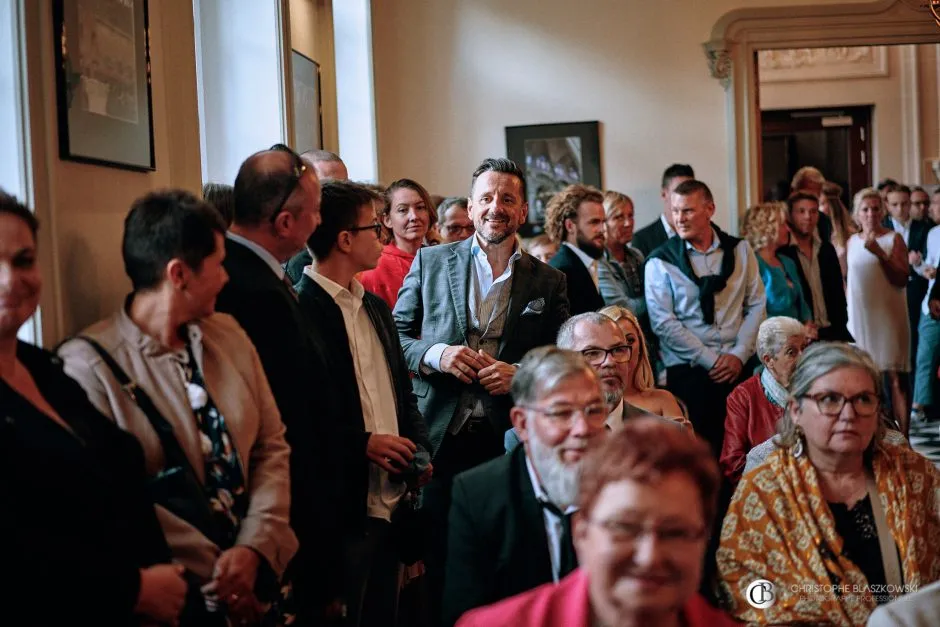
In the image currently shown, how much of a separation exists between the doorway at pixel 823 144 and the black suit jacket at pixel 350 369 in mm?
10421

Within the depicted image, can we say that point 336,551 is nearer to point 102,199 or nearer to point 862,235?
point 102,199

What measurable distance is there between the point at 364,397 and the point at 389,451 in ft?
0.76

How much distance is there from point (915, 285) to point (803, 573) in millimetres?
7323

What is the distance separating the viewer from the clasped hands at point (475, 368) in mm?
4000

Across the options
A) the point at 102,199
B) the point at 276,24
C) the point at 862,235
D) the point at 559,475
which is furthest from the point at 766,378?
the point at 862,235

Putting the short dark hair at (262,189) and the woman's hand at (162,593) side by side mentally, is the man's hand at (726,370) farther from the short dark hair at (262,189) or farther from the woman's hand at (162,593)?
the woman's hand at (162,593)

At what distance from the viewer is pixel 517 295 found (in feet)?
13.9

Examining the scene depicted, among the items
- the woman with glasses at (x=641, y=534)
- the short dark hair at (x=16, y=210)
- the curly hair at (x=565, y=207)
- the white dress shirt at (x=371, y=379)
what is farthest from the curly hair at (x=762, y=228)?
the short dark hair at (x=16, y=210)

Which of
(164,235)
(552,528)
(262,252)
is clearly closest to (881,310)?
(552,528)

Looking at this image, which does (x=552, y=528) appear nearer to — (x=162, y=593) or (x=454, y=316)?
(x=162, y=593)

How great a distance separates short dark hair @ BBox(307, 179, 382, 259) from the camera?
3543mm

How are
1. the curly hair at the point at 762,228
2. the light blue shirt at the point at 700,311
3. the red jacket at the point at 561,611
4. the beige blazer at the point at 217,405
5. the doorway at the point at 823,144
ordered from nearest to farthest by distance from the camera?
the red jacket at the point at 561,611
the beige blazer at the point at 217,405
the light blue shirt at the point at 700,311
the curly hair at the point at 762,228
the doorway at the point at 823,144

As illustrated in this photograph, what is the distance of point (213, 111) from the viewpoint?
5766 mm

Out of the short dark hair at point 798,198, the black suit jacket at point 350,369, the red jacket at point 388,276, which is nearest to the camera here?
the black suit jacket at point 350,369
